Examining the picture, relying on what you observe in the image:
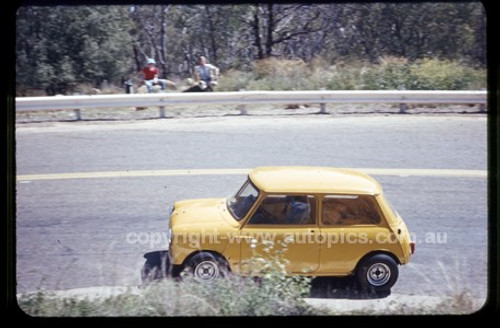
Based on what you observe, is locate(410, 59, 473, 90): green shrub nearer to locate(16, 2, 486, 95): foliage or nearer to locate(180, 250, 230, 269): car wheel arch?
locate(16, 2, 486, 95): foliage

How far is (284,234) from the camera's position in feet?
17.4

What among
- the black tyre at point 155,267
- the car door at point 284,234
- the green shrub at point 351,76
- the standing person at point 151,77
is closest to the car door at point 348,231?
the car door at point 284,234

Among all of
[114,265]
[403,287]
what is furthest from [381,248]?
[114,265]

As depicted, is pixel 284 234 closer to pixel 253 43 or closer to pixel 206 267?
pixel 206 267

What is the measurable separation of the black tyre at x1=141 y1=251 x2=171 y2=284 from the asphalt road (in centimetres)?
11

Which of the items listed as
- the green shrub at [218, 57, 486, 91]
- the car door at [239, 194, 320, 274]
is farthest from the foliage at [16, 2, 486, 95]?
the car door at [239, 194, 320, 274]

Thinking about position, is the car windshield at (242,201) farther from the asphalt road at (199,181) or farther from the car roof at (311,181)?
the asphalt road at (199,181)

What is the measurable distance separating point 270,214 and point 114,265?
172 cm

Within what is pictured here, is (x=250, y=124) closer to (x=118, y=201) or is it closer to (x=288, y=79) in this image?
(x=288, y=79)

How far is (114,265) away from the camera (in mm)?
6105

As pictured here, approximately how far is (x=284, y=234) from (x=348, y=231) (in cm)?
67

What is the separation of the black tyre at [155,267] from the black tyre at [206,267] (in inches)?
9.8

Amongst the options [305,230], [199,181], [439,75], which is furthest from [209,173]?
[305,230]

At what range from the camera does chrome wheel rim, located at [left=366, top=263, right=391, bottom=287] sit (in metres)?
5.60
